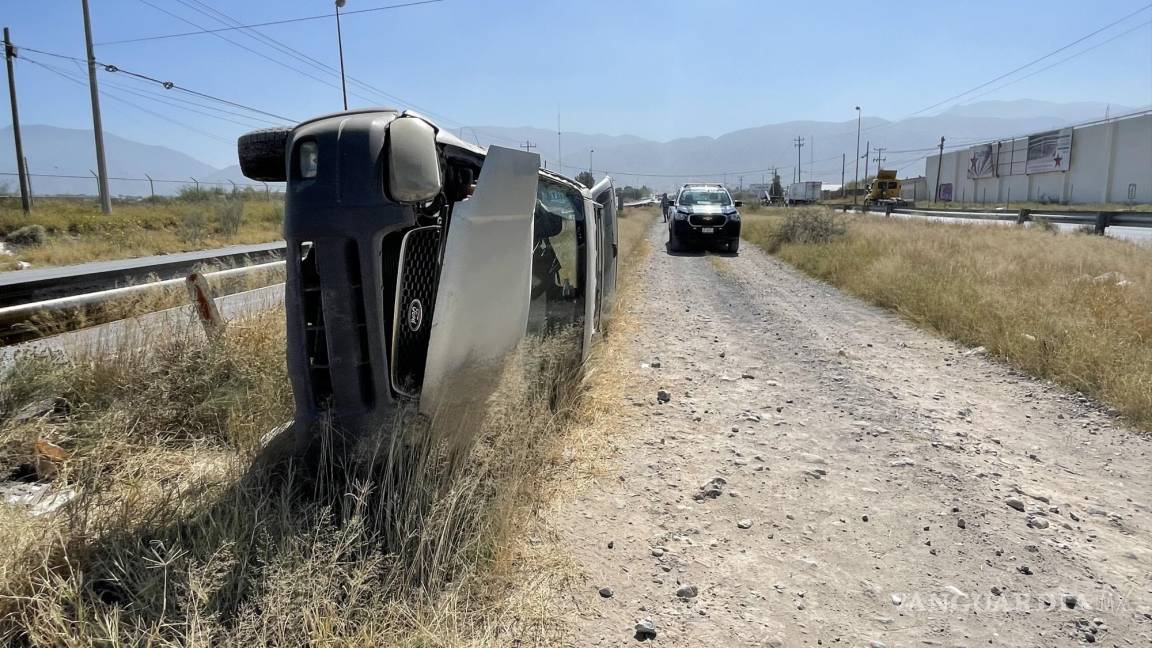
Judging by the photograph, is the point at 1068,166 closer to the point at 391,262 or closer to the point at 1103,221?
the point at 1103,221

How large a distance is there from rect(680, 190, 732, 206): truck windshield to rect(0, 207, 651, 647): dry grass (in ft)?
51.9

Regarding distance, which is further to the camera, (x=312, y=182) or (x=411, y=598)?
(x=312, y=182)

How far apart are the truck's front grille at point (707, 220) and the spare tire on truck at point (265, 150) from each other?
15727 mm

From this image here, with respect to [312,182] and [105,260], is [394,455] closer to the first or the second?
[312,182]

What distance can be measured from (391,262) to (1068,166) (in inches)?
3014

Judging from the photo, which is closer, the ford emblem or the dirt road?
the dirt road

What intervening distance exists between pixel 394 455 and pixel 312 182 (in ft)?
3.56

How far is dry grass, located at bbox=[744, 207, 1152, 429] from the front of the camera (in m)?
5.12

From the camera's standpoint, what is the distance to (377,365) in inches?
99.9

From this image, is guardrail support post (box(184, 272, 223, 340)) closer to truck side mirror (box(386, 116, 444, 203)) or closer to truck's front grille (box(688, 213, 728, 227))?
truck side mirror (box(386, 116, 444, 203))

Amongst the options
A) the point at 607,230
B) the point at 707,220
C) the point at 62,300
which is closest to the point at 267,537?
the point at 62,300

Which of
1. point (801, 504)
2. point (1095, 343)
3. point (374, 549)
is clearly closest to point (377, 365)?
point (374, 549)

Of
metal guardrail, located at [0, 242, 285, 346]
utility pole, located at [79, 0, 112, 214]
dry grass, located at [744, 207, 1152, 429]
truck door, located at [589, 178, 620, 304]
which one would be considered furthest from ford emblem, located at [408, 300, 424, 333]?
utility pole, located at [79, 0, 112, 214]

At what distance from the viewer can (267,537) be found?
2211 millimetres
